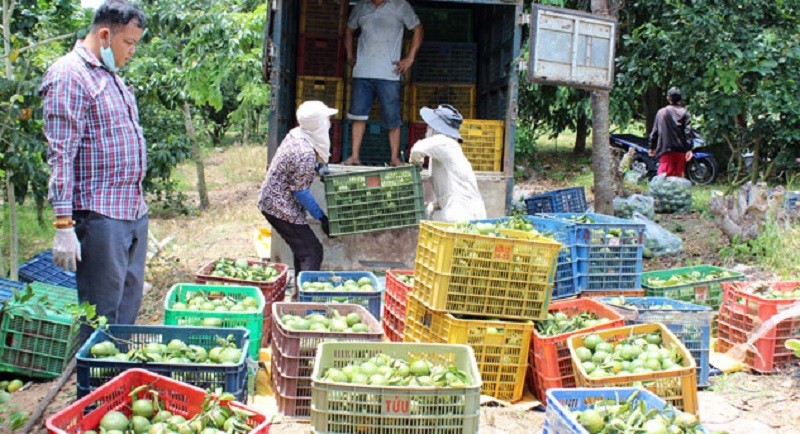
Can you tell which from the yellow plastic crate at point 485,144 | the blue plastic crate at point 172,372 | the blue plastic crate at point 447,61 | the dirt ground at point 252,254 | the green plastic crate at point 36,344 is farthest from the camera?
the blue plastic crate at point 447,61

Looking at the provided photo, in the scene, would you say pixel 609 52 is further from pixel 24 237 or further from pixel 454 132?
pixel 24 237

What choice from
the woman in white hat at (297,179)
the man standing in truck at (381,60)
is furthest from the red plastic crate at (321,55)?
the woman in white hat at (297,179)

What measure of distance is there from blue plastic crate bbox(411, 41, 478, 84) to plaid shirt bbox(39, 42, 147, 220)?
6.45 metres

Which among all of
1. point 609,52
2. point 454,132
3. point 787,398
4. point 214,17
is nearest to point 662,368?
point 787,398

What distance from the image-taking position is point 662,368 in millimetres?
4594

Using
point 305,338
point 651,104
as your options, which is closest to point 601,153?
point 305,338

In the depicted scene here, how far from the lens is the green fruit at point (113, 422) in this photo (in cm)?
330

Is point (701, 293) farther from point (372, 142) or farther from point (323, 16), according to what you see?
point (323, 16)

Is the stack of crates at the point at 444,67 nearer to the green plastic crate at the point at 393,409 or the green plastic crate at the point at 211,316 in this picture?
the green plastic crate at the point at 211,316

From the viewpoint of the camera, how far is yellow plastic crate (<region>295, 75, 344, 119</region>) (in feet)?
33.6

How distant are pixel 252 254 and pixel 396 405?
7.00m

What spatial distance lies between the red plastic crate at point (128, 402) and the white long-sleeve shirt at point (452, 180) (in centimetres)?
372

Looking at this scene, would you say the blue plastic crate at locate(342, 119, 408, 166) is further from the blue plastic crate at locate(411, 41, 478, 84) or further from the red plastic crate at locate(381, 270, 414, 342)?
the red plastic crate at locate(381, 270, 414, 342)

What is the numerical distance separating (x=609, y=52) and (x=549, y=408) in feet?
19.4
